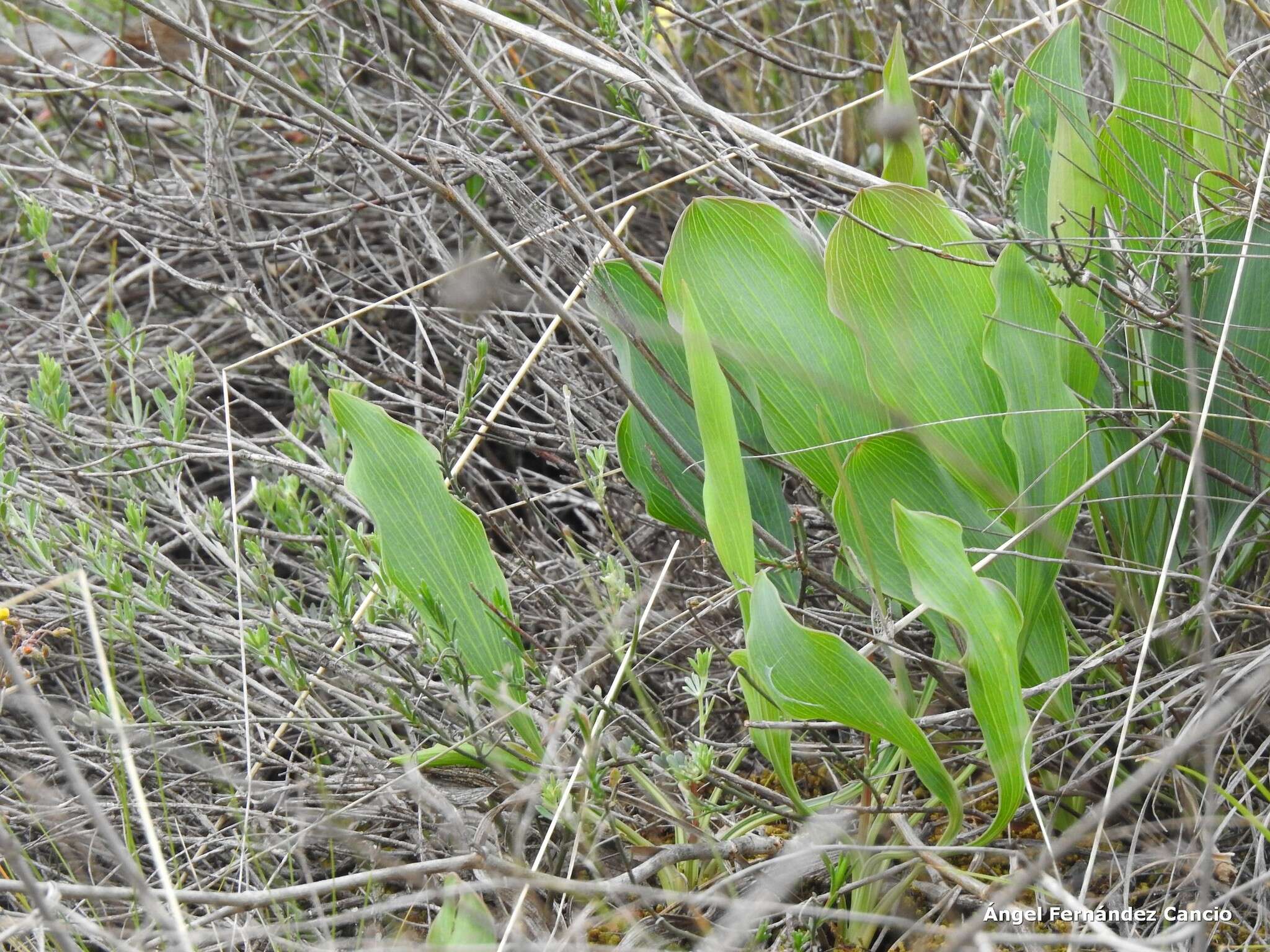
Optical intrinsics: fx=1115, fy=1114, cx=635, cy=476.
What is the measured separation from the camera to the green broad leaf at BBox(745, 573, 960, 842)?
2.91 feet

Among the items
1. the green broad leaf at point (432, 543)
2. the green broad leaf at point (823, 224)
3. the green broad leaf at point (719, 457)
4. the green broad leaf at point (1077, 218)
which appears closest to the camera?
the green broad leaf at point (719, 457)

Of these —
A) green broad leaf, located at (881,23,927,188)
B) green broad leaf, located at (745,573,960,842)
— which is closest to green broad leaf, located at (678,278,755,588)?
green broad leaf, located at (745,573,960,842)

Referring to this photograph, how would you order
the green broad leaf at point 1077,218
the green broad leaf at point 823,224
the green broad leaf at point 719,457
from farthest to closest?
the green broad leaf at point 823,224 < the green broad leaf at point 1077,218 < the green broad leaf at point 719,457

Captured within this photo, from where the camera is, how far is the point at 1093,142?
4.36 feet

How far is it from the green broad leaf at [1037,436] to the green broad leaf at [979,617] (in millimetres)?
156

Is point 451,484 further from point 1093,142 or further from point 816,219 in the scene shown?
point 1093,142

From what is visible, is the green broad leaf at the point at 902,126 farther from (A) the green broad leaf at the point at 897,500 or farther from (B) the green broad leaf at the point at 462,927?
(B) the green broad leaf at the point at 462,927

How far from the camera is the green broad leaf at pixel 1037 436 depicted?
1052 mm

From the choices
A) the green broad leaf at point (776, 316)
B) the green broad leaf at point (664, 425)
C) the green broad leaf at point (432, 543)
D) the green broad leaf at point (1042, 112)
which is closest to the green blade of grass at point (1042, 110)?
the green broad leaf at point (1042, 112)

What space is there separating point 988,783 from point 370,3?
207cm

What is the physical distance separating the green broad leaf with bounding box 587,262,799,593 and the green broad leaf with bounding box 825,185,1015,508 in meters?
0.21

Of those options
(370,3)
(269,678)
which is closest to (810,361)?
(269,678)

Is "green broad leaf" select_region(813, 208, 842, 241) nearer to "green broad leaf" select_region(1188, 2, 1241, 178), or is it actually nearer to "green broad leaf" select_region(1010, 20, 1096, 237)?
"green broad leaf" select_region(1010, 20, 1096, 237)

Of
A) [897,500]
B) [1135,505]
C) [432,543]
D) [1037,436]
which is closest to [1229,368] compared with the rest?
[1135,505]
